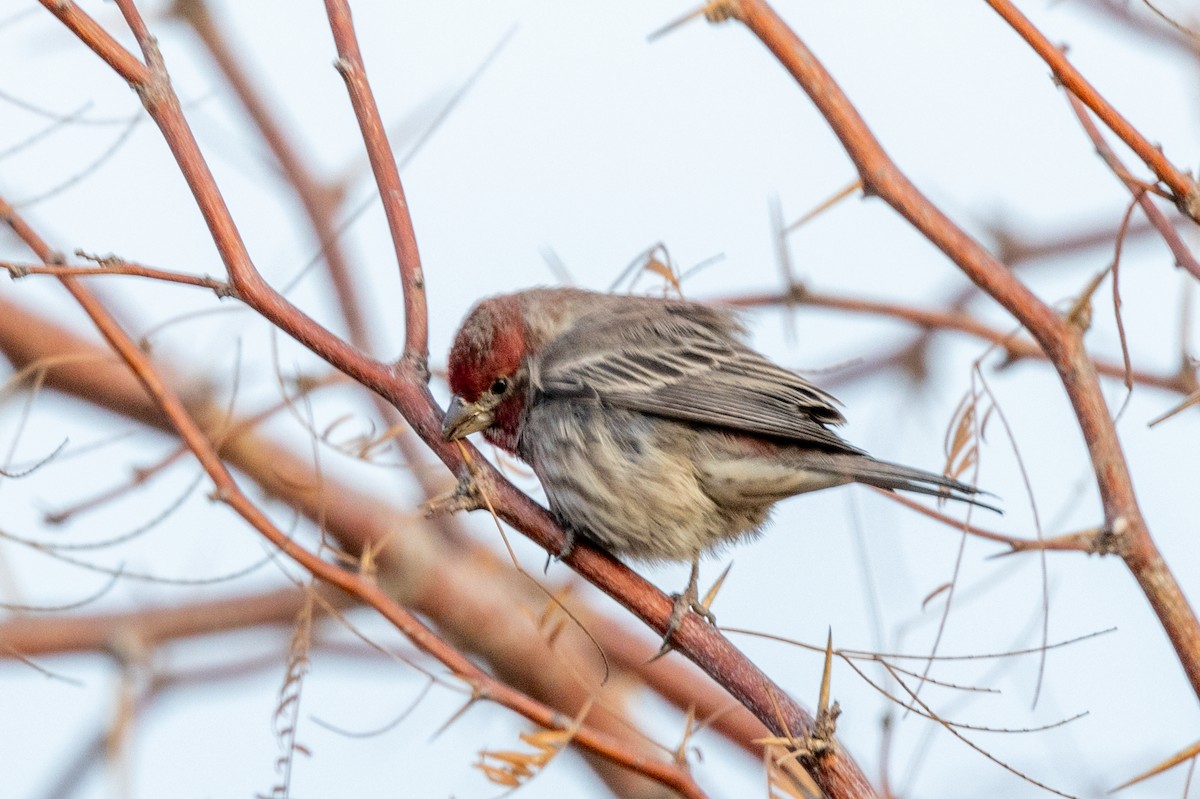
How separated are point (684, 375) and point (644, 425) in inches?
10.2

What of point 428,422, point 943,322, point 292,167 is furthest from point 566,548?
point 292,167

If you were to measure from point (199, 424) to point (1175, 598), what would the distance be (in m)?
3.70

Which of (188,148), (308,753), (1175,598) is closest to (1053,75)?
(1175,598)

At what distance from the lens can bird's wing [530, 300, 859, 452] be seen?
14.0 feet

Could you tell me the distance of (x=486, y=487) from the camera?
3096mm

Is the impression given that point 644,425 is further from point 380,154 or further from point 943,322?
point 380,154

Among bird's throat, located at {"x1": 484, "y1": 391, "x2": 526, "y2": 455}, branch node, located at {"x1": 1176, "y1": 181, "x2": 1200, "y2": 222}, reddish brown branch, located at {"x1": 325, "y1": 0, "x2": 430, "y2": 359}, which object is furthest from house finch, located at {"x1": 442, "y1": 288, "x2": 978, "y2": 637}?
branch node, located at {"x1": 1176, "y1": 181, "x2": 1200, "y2": 222}

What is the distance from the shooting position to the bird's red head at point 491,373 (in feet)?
14.5

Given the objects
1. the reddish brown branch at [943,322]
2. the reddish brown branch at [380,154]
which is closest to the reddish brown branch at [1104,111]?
the reddish brown branch at [943,322]

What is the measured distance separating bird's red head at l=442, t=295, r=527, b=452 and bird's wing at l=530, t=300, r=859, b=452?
11cm

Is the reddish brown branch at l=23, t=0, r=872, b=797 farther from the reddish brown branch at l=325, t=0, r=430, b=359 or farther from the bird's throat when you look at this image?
the bird's throat

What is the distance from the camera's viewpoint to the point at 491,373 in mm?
4449

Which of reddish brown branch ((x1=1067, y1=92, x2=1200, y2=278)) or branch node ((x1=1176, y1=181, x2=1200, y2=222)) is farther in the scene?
reddish brown branch ((x1=1067, y1=92, x2=1200, y2=278))

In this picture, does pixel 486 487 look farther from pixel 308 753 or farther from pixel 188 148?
pixel 188 148
